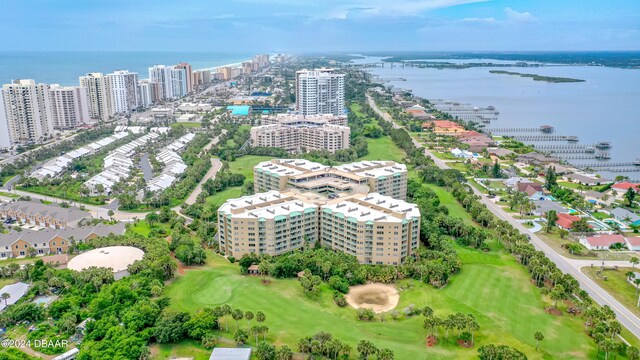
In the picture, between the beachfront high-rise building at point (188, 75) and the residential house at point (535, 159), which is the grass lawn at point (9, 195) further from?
the beachfront high-rise building at point (188, 75)

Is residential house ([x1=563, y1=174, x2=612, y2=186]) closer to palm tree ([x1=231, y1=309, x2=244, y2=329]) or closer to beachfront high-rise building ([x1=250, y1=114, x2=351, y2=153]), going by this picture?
beachfront high-rise building ([x1=250, y1=114, x2=351, y2=153])

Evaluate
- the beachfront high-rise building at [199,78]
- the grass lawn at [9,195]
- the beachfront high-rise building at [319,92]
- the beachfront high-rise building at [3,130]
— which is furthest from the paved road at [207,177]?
the beachfront high-rise building at [199,78]

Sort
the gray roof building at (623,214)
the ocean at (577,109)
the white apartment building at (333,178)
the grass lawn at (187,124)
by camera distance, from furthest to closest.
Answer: the grass lawn at (187,124), the ocean at (577,109), the gray roof building at (623,214), the white apartment building at (333,178)

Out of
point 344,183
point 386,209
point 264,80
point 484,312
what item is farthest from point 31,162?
point 264,80

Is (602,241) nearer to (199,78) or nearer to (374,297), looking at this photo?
(374,297)

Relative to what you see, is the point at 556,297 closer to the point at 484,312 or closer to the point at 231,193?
the point at 484,312

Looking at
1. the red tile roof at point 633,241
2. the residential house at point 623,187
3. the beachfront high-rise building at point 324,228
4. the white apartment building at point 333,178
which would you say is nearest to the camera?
the beachfront high-rise building at point 324,228

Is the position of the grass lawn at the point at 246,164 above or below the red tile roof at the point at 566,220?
above
